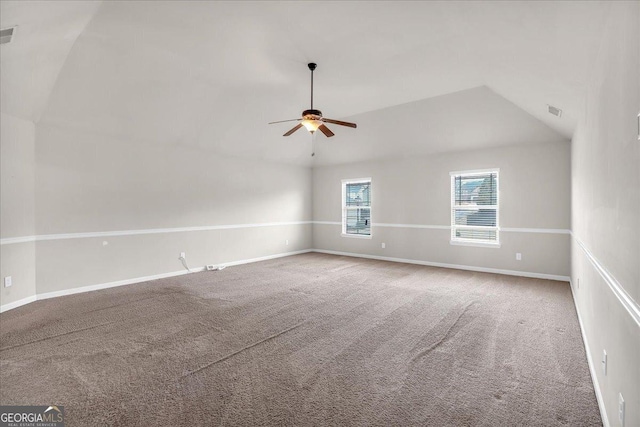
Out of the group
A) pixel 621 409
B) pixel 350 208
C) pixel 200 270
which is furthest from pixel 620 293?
pixel 350 208

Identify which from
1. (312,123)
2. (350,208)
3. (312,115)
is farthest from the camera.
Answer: (350,208)

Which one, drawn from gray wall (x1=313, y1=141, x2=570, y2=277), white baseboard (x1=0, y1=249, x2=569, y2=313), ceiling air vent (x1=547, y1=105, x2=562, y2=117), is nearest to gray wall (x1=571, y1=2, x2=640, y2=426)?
ceiling air vent (x1=547, y1=105, x2=562, y2=117)

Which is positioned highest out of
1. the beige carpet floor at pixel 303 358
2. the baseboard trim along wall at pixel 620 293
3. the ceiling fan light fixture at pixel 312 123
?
the ceiling fan light fixture at pixel 312 123

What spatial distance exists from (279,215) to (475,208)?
4.69 m

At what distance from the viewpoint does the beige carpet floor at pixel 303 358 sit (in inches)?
79.4

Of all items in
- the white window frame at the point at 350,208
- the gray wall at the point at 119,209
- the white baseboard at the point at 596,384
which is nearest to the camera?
the white baseboard at the point at 596,384

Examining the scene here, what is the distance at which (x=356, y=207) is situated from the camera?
8.27 m

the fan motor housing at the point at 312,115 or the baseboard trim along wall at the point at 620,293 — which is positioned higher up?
the fan motor housing at the point at 312,115

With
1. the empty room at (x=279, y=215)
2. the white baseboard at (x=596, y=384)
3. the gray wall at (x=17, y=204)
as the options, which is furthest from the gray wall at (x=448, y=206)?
the gray wall at (x=17, y=204)

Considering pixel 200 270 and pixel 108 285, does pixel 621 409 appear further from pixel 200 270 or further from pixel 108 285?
pixel 200 270

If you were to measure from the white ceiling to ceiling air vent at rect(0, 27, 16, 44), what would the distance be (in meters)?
0.09

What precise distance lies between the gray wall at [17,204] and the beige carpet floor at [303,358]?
0.38 meters

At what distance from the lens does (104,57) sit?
3754 millimetres

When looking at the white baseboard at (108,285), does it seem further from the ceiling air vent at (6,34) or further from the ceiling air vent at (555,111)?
the ceiling air vent at (555,111)
